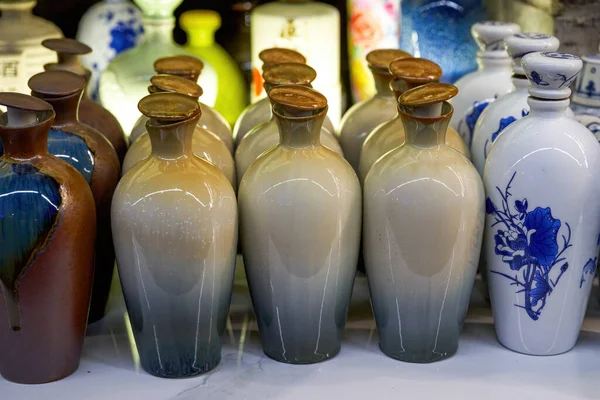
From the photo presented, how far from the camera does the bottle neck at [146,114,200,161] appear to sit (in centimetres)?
122

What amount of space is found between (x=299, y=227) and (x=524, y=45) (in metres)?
0.46

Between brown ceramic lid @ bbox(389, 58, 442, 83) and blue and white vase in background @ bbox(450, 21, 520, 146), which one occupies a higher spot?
brown ceramic lid @ bbox(389, 58, 442, 83)

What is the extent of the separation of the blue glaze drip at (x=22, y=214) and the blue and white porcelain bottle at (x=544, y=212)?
58cm

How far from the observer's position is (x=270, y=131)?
1438 mm

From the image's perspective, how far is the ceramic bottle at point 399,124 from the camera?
140cm

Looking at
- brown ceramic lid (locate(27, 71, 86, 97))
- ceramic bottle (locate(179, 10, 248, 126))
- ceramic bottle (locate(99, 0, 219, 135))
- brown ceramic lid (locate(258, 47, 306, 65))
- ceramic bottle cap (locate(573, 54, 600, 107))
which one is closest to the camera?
brown ceramic lid (locate(27, 71, 86, 97))

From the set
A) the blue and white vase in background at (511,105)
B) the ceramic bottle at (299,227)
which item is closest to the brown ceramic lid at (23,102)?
the ceramic bottle at (299,227)

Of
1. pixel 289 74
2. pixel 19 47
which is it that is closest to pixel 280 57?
pixel 289 74

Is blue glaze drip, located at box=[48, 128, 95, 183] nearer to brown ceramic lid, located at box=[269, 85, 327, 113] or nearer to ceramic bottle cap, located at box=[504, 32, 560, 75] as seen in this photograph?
brown ceramic lid, located at box=[269, 85, 327, 113]

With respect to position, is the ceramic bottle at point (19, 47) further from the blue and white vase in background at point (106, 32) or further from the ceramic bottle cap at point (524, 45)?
the ceramic bottle cap at point (524, 45)

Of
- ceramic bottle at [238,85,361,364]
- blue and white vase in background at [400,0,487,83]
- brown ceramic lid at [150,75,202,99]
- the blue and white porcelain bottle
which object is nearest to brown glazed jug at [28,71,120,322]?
brown ceramic lid at [150,75,202,99]

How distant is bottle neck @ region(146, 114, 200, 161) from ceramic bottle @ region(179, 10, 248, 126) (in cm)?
74

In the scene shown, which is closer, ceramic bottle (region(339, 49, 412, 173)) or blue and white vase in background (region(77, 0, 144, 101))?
ceramic bottle (region(339, 49, 412, 173))

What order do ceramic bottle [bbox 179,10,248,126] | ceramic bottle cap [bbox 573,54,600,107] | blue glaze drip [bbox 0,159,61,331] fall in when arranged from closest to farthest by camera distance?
1. blue glaze drip [bbox 0,159,61,331]
2. ceramic bottle cap [bbox 573,54,600,107]
3. ceramic bottle [bbox 179,10,248,126]
